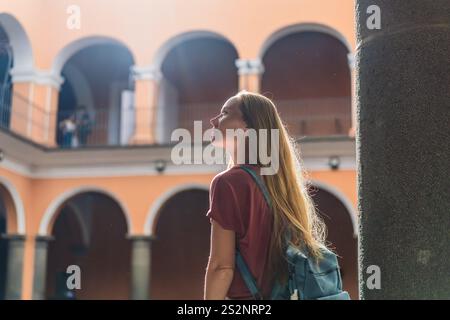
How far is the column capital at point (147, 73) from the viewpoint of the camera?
14.1 meters

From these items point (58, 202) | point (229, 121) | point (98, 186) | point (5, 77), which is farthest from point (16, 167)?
point (229, 121)

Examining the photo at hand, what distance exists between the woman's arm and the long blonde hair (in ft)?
0.31

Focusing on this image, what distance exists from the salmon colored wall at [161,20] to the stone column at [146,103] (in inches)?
10.1

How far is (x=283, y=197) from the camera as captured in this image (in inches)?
66.0

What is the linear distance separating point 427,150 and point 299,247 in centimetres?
35

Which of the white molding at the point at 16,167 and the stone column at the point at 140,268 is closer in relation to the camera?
the white molding at the point at 16,167

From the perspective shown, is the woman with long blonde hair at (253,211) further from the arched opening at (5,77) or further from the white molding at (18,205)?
the arched opening at (5,77)

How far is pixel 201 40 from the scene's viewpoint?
16250 millimetres

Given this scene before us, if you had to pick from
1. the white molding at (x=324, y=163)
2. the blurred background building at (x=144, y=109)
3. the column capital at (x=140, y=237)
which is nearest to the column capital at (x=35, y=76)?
the blurred background building at (x=144, y=109)

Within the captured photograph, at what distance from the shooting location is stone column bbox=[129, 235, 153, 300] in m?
13.9

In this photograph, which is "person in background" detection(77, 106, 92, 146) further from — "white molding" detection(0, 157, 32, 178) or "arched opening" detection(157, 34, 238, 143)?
"white molding" detection(0, 157, 32, 178)

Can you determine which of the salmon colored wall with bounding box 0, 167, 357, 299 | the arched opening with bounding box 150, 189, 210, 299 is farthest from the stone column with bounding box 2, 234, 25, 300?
the arched opening with bounding box 150, 189, 210, 299

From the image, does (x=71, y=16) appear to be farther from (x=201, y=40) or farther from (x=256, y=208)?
(x=256, y=208)
